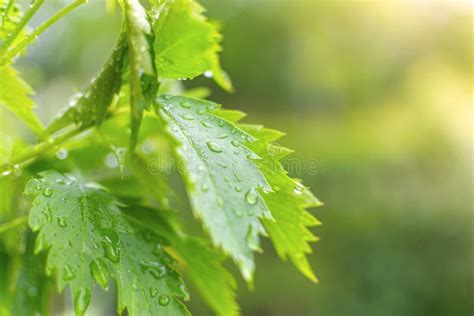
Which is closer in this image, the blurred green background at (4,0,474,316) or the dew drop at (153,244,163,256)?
the dew drop at (153,244,163,256)

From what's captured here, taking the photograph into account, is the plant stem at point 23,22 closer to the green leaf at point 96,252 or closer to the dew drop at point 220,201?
the green leaf at point 96,252

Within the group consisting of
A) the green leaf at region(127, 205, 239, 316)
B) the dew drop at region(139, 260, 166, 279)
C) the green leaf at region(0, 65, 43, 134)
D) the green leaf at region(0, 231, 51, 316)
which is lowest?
the green leaf at region(0, 231, 51, 316)

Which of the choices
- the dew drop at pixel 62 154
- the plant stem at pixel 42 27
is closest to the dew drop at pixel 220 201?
the plant stem at pixel 42 27

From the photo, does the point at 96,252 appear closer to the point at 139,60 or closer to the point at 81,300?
the point at 81,300

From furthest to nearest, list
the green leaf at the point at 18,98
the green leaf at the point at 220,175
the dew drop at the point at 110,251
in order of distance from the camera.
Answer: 1. the green leaf at the point at 18,98
2. the dew drop at the point at 110,251
3. the green leaf at the point at 220,175

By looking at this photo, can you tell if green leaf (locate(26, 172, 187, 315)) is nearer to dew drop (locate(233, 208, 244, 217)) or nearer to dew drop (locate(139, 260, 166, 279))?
dew drop (locate(139, 260, 166, 279))

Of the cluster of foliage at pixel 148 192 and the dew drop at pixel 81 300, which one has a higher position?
the cluster of foliage at pixel 148 192

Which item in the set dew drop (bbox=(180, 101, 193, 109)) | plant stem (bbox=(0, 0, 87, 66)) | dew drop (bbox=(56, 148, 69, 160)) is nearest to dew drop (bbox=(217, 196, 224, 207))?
dew drop (bbox=(180, 101, 193, 109))
